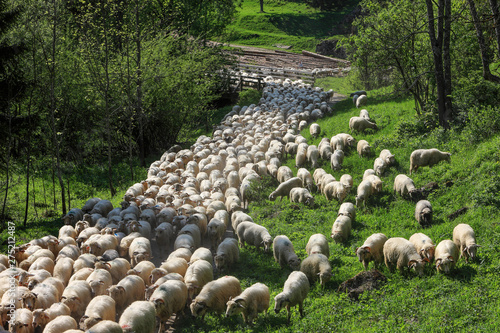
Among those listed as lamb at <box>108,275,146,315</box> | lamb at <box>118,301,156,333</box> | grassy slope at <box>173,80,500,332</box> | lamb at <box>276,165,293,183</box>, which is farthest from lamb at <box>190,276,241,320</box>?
lamb at <box>276,165,293,183</box>

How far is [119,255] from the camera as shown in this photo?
1284 centimetres

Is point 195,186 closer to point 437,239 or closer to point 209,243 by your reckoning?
point 209,243

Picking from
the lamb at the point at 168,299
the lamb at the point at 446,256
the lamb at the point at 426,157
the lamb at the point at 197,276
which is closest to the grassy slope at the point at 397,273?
the lamb at the point at 446,256

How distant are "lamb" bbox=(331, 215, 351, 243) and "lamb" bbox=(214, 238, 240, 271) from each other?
101 inches

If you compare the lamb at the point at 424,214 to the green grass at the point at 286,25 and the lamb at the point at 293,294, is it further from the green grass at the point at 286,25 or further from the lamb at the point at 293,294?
the green grass at the point at 286,25

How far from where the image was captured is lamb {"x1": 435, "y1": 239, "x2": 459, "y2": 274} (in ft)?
32.1

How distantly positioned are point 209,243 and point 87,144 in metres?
14.3

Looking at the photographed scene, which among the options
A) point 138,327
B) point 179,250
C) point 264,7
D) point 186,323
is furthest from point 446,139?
point 264,7

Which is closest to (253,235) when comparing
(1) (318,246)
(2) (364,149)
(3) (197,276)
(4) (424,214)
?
(1) (318,246)

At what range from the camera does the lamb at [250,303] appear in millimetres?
9430

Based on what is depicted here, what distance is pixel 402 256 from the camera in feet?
33.8

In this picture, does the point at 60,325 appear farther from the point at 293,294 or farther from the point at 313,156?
the point at 313,156

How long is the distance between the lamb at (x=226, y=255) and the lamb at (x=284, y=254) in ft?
3.34

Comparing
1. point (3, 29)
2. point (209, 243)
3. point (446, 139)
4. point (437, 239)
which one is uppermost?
point (3, 29)
